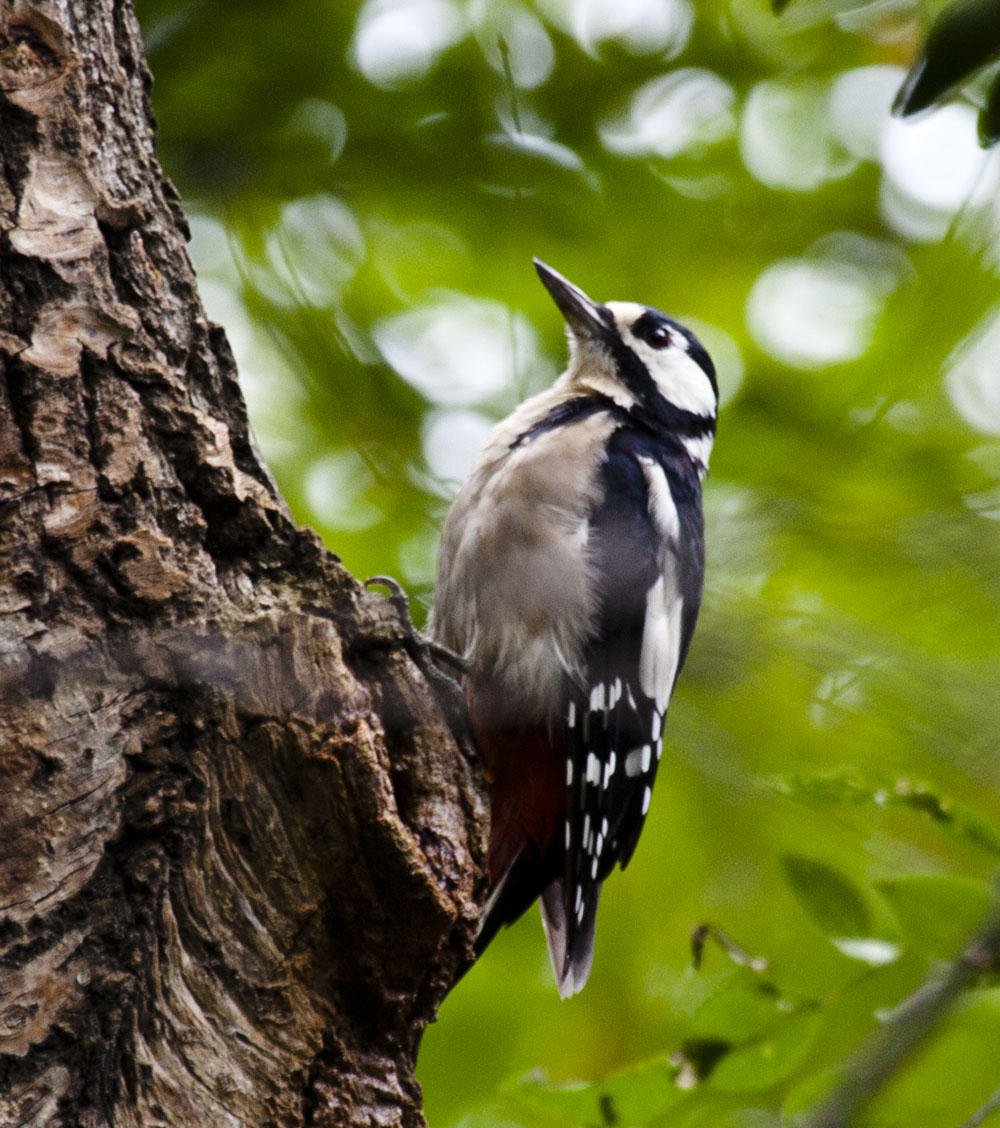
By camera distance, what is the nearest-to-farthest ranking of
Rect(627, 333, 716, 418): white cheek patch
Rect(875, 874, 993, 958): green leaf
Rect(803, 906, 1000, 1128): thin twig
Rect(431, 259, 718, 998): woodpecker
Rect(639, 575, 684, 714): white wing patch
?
Rect(803, 906, 1000, 1128): thin twig
Rect(875, 874, 993, 958): green leaf
Rect(431, 259, 718, 998): woodpecker
Rect(639, 575, 684, 714): white wing patch
Rect(627, 333, 716, 418): white cheek patch

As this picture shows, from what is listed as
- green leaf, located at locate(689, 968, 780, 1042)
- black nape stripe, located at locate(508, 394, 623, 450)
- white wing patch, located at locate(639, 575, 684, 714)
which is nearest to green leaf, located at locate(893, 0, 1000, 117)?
green leaf, located at locate(689, 968, 780, 1042)

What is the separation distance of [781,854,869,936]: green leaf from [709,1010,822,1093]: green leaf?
17cm

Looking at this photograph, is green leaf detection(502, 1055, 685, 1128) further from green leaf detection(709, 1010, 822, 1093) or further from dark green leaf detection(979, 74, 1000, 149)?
dark green leaf detection(979, 74, 1000, 149)

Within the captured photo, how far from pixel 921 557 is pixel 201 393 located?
1329 millimetres

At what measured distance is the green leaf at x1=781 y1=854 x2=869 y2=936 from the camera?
223 centimetres

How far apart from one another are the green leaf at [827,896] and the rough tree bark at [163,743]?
63 cm

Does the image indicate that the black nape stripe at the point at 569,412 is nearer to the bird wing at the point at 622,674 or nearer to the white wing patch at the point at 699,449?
the bird wing at the point at 622,674

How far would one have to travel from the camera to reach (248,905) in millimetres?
1810

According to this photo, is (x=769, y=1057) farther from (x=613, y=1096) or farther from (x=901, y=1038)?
(x=901, y=1038)

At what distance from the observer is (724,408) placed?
14.0ft

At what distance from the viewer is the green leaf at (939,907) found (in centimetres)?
209

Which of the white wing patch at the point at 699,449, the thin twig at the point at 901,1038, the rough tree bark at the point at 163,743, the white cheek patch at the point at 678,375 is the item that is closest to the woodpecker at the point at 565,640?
the white wing patch at the point at 699,449

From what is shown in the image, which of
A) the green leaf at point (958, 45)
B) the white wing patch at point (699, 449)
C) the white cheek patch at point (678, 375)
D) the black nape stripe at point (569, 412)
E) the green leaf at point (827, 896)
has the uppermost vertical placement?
the white cheek patch at point (678, 375)

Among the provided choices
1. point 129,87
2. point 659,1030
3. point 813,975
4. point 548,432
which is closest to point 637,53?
point 548,432
